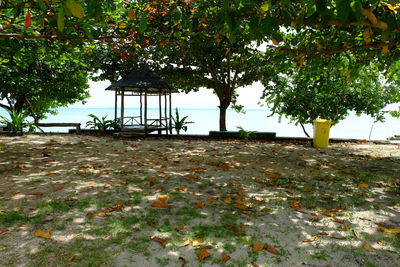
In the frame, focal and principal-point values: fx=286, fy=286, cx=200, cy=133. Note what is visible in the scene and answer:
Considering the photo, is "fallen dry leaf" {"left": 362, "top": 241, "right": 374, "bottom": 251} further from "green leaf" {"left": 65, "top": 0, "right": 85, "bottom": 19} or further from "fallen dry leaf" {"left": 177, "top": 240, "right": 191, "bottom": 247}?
"green leaf" {"left": 65, "top": 0, "right": 85, "bottom": 19}

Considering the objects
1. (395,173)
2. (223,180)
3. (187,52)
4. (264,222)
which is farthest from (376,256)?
(187,52)

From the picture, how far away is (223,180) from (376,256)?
302 centimetres

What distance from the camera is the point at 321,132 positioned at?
10.8 metres

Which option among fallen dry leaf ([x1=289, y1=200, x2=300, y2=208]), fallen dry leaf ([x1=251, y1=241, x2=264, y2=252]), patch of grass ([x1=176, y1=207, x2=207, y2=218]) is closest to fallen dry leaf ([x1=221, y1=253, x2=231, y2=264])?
fallen dry leaf ([x1=251, y1=241, x2=264, y2=252])

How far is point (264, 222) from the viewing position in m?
3.82

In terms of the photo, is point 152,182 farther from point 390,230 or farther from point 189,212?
point 390,230

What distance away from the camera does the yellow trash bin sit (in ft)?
35.2

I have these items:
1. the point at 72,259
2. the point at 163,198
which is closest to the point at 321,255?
the point at 163,198

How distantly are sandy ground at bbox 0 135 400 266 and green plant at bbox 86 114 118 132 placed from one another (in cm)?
705

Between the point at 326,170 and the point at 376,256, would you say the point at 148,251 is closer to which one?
the point at 376,256

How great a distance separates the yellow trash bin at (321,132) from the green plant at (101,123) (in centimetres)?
940

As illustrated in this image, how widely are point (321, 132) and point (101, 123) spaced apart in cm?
1026

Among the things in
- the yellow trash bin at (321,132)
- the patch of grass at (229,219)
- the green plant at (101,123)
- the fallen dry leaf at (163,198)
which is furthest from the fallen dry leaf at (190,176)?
the green plant at (101,123)

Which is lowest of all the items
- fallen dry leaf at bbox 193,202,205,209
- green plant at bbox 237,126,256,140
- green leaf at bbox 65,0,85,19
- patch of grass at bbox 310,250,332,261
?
patch of grass at bbox 310,250,332,261
